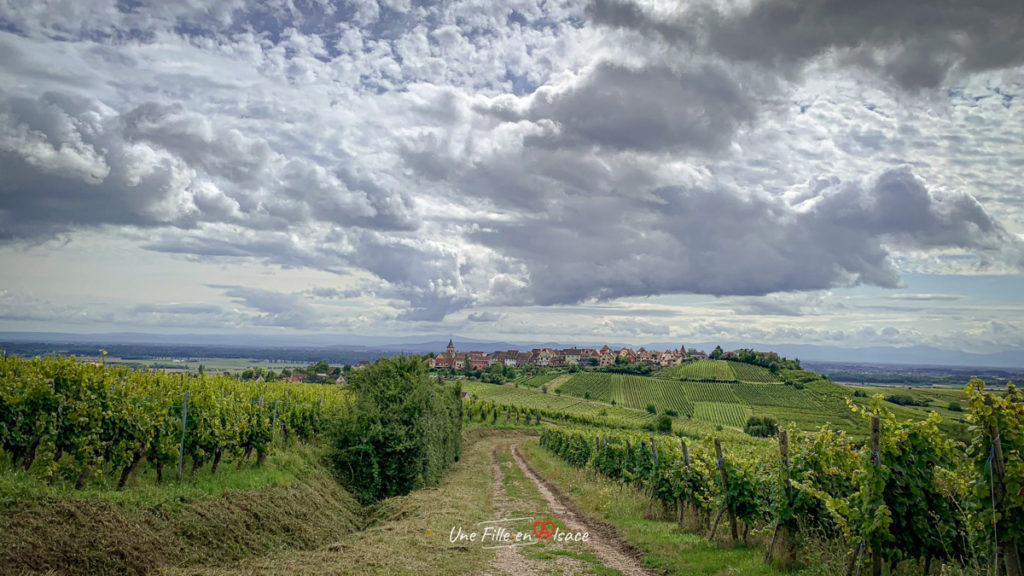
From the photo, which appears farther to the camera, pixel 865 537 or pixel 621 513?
pixel 621 513

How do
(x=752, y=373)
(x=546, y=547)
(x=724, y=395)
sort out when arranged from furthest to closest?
(x=752, y=373)
(x=724, y=395)
(x=546, y=547)

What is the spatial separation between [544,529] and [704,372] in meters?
136

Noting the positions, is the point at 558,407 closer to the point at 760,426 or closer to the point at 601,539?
the point at 760,426

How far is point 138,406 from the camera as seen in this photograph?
13.4m

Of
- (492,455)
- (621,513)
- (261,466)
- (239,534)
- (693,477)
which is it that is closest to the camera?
(239,534)

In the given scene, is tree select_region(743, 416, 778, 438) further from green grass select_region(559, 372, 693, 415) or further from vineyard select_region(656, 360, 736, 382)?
vineyard select_region(656, 360, 736, 382)

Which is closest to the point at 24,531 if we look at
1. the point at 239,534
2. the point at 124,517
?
the point at 124,517

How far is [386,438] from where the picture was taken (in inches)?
816

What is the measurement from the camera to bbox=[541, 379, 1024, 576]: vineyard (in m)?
6.54

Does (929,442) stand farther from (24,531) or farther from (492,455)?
(492,455)

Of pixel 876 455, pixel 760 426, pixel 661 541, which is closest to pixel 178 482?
pixel 661 541

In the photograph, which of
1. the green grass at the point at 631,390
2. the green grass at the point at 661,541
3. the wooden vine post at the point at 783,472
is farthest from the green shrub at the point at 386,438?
the green grass at the point at 631,390

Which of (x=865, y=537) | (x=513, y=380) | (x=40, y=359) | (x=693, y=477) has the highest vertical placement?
(x=40, y=359)

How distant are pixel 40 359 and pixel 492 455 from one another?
30.9 metres
